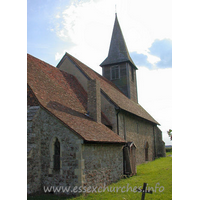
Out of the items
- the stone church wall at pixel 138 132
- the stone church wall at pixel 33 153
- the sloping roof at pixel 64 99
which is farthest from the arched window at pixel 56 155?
the stone church wall at pixel 138 132

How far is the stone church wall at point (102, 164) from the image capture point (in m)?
9.60

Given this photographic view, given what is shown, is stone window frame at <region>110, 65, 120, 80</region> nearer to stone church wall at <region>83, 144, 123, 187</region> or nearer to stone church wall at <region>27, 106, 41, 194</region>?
stone church wall at <region>83, 144, 123, 187</region>

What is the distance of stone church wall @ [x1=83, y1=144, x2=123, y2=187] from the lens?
31.5 ft

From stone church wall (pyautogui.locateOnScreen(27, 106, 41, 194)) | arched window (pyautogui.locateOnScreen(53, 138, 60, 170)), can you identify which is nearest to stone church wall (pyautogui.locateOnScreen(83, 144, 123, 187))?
arched window (pyautogui.locateOnScreen(53, 138, 60, 170))

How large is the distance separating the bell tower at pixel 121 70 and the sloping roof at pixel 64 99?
8.68m

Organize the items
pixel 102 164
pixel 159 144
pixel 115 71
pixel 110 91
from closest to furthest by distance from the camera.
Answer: pixel 102 164 < pixel 110 91 < pixel 115 71 < pixel 159 144

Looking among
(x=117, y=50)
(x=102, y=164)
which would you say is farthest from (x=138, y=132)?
(x=117, y=50)

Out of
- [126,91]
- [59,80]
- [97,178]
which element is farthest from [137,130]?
[97,178]

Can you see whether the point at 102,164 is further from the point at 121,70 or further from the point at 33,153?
the point at 121,70

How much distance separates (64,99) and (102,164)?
4.43 metres

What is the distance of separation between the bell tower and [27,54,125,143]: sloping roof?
342 inches

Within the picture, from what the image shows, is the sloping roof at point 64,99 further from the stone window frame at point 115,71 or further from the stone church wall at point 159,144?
the stone church wall at point 159,144

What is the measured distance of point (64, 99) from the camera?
12.8 meters

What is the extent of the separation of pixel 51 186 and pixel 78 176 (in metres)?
1.44
